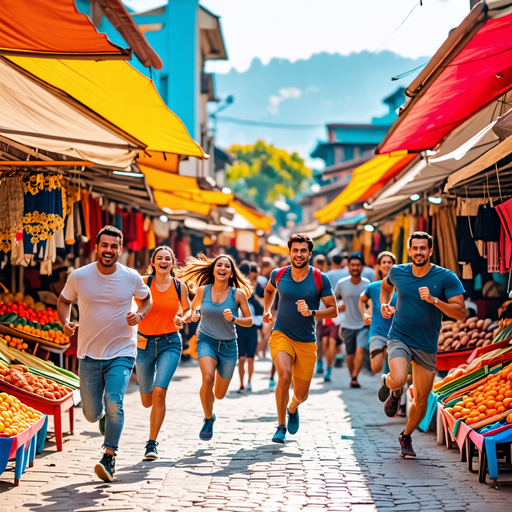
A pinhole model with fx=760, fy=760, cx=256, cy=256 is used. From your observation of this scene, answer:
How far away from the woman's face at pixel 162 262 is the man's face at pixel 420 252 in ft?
8.28

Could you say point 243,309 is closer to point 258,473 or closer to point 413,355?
point 413,355

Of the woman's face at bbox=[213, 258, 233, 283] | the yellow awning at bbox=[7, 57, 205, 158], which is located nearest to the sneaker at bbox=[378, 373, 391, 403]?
the woman's face at bbox=[213, 258, 233, 283]

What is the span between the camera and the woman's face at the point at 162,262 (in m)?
7.96

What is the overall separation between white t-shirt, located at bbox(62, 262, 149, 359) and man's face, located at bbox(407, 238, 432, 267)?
2.74 m

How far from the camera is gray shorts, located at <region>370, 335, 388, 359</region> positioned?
10625mm

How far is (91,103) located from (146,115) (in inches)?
26.3

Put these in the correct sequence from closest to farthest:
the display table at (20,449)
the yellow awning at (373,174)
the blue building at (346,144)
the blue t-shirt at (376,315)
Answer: the display table at (20,449) → the blue t-shirt at (376,315) → the yellow awning at (373,174) → the blue building at (346,144)

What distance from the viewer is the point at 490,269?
408 inches

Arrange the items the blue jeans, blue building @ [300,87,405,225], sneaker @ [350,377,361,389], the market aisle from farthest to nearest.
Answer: blue building @ [300,87,405,225], sneaker @ [350,377,361,389], the blue jeans, the market aisle

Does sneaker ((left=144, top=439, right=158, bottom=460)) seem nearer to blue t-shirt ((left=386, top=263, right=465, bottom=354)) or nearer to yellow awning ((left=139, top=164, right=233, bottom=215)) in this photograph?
blue t-shirt ((left=386, top=263, right=465, bottom=354))

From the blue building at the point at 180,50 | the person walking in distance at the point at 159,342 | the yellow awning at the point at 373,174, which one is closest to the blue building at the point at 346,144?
the blue building at the point at 180,50

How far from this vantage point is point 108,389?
6.54 m

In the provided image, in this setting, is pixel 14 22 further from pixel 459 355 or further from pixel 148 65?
pixel 459 355

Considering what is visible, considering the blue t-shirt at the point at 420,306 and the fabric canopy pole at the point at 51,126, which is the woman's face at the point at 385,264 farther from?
the fabric canopy pole at the point at 51,126
